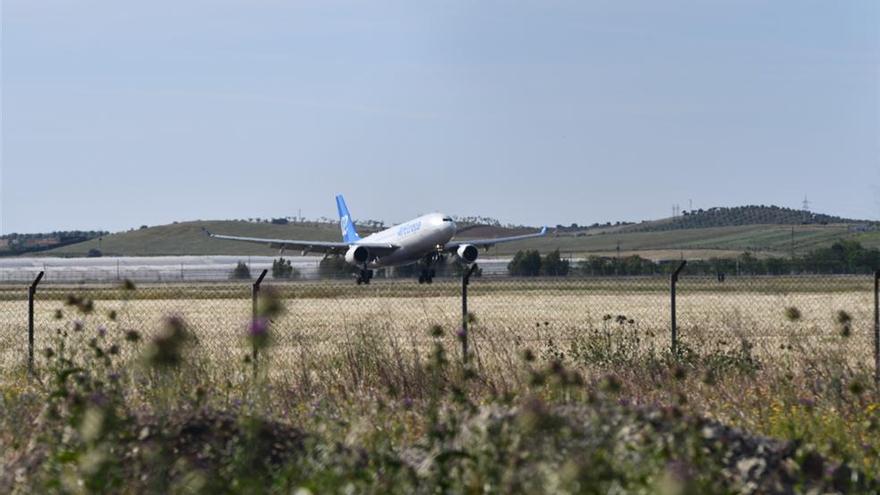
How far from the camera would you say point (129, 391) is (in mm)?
12391

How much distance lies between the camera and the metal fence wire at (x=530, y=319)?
673 inches

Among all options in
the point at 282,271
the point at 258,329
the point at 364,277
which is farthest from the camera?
the point at 282,271

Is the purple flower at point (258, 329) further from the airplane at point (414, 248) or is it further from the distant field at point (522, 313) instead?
the airplane at point (414, 248)

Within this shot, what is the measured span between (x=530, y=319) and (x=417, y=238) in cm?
3114

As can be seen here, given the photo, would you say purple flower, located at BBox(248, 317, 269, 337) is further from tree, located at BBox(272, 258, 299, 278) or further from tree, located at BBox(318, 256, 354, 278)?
tree, located at BBox(272, 258, 299, 278)

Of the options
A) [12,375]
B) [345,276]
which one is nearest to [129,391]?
[12,375]

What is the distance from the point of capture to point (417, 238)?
64438mm

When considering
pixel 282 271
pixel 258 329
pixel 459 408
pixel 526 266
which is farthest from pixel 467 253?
pixel 258 329

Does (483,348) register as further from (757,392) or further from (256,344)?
(256,344)

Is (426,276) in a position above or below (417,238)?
below

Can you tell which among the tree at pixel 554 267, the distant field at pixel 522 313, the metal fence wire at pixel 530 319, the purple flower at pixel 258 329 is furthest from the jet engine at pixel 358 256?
the purple flower at pixel 258 329

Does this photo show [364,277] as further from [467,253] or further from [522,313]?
[522,313]

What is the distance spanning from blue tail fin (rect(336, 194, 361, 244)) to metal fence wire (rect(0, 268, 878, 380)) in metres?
13.9

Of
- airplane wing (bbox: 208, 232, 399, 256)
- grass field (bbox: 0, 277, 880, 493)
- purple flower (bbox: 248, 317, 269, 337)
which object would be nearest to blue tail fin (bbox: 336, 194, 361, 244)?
airplane wing (bbox: 208, 232, 399, 256)
